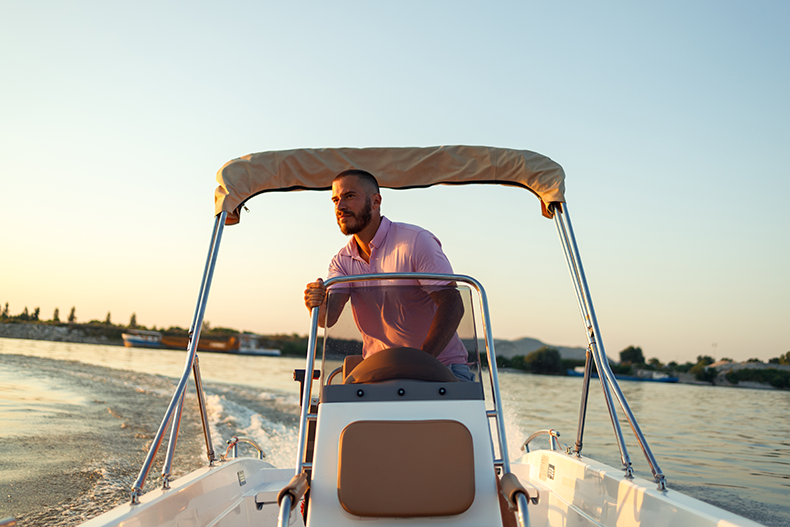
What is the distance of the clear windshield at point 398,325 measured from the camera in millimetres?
1962

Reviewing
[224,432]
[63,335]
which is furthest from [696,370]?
[63,335]

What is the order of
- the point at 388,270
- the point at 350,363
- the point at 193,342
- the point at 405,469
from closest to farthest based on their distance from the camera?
the point at 405,469, the point at 350,363, the point at 193,342, the point at 388,270

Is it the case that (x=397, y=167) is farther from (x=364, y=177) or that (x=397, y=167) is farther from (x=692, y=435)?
(x=692, y=435)

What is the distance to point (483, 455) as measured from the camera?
161 centimetres

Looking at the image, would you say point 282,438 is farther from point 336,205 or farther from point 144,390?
point 336,205

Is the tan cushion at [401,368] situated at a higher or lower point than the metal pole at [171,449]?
higher

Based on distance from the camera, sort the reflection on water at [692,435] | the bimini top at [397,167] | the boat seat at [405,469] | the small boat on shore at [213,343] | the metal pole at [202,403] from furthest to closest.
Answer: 1. the small boat on shore at [213,343]
2. the reflection on water at [692,435]
3. the bimini top at [397,167]
4. the metal pole at [202,403]
5. the boat seat at [405,469]

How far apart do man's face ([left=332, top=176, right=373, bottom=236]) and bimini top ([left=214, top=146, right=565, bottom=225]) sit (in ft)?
1.08

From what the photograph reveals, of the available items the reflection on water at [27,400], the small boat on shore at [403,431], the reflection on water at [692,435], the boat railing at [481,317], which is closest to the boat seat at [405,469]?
the small boat on shore at [403,431]

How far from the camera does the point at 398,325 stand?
6.72 feet

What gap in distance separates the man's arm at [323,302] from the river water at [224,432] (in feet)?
8.16

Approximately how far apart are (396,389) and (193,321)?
1148mm

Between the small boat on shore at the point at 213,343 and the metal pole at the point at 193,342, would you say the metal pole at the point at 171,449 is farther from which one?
the small boat on shore at the point at 213,343

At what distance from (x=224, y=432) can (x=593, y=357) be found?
6.15m
